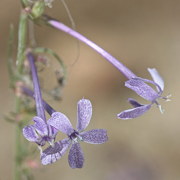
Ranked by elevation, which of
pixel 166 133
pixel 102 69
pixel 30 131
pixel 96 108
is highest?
pixel 102 69

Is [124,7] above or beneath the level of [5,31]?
above

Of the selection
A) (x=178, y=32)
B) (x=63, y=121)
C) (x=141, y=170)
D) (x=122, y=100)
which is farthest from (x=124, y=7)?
(x=63, y=121)

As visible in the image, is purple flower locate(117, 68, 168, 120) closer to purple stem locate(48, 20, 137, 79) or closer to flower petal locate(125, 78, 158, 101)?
flower petal locate(125, 78, 158, 101)

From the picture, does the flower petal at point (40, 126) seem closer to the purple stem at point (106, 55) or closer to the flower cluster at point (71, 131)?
the flower cluster at point (71, 131)

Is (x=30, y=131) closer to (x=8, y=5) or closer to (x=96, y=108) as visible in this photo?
(x=96, y=108)

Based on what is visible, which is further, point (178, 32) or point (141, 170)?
point (178, 32)

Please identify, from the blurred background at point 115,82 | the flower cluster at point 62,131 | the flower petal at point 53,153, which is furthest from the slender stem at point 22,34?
the blurred background at point 115,82

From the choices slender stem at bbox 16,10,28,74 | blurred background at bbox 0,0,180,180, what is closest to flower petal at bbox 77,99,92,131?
slender stem at bbox 16,10,28,74

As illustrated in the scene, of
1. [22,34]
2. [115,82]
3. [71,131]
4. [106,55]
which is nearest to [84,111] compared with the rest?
[71,131]
